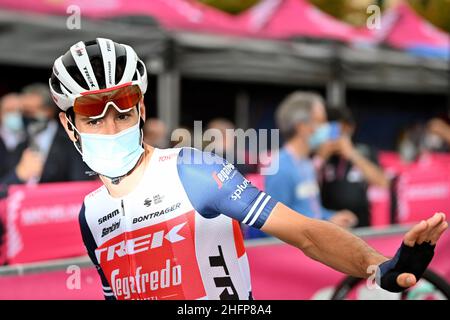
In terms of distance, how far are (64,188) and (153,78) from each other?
194 inches

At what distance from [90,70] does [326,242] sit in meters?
0.79

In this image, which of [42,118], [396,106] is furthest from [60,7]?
[396,106]

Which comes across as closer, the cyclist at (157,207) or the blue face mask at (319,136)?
the cyclist at (157,207)

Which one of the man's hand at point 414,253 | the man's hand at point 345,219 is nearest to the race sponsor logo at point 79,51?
the man's hand at point 414,253

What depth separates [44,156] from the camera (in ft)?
15.9

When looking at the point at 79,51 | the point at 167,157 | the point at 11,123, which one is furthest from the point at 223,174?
the point at 11,123

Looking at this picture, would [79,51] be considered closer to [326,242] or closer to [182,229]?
[182,229]

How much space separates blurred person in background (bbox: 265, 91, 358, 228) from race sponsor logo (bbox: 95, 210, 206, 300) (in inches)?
99.4

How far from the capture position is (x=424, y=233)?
1.73 m

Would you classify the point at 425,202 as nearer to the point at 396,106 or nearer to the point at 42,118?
the point at 42,118

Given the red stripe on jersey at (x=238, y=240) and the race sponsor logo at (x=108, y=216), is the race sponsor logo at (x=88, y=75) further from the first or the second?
the red stripe on jersey at (x=238, y=240)

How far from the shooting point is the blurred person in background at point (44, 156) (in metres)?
4.52

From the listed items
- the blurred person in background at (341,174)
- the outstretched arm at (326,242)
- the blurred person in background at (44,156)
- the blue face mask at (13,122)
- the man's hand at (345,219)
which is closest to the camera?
the outstretched arm at (326,242)
